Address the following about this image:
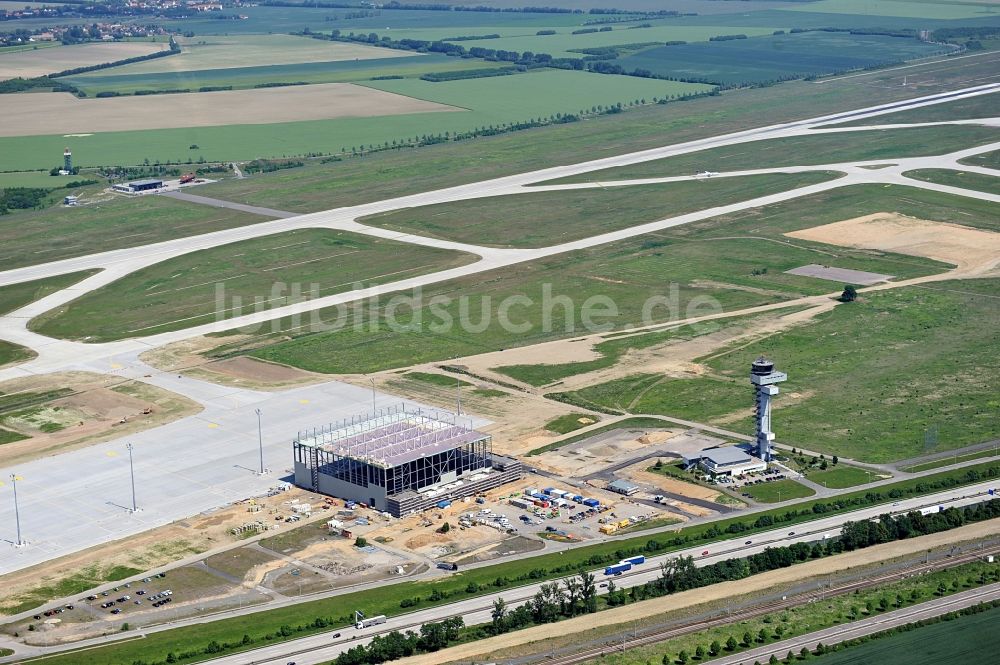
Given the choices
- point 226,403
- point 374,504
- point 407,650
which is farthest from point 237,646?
point 226,403

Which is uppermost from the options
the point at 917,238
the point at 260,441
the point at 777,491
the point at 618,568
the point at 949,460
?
the point at 917,238

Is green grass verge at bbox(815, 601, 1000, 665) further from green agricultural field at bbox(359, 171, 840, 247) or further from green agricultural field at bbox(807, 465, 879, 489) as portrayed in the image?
green agricultural field at bbox(359, 171, 840, 247)

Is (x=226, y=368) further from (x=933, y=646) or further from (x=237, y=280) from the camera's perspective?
(x=933, y=646)

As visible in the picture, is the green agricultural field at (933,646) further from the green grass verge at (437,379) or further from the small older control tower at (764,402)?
the green grass verge at (437,379)

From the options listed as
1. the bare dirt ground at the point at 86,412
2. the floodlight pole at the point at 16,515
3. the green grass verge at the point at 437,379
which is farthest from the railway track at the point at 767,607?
the bare dirt ground at the point at 86,412

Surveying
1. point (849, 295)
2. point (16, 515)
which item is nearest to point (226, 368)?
point (16, 515)

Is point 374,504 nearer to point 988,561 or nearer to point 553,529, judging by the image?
point 553,529
